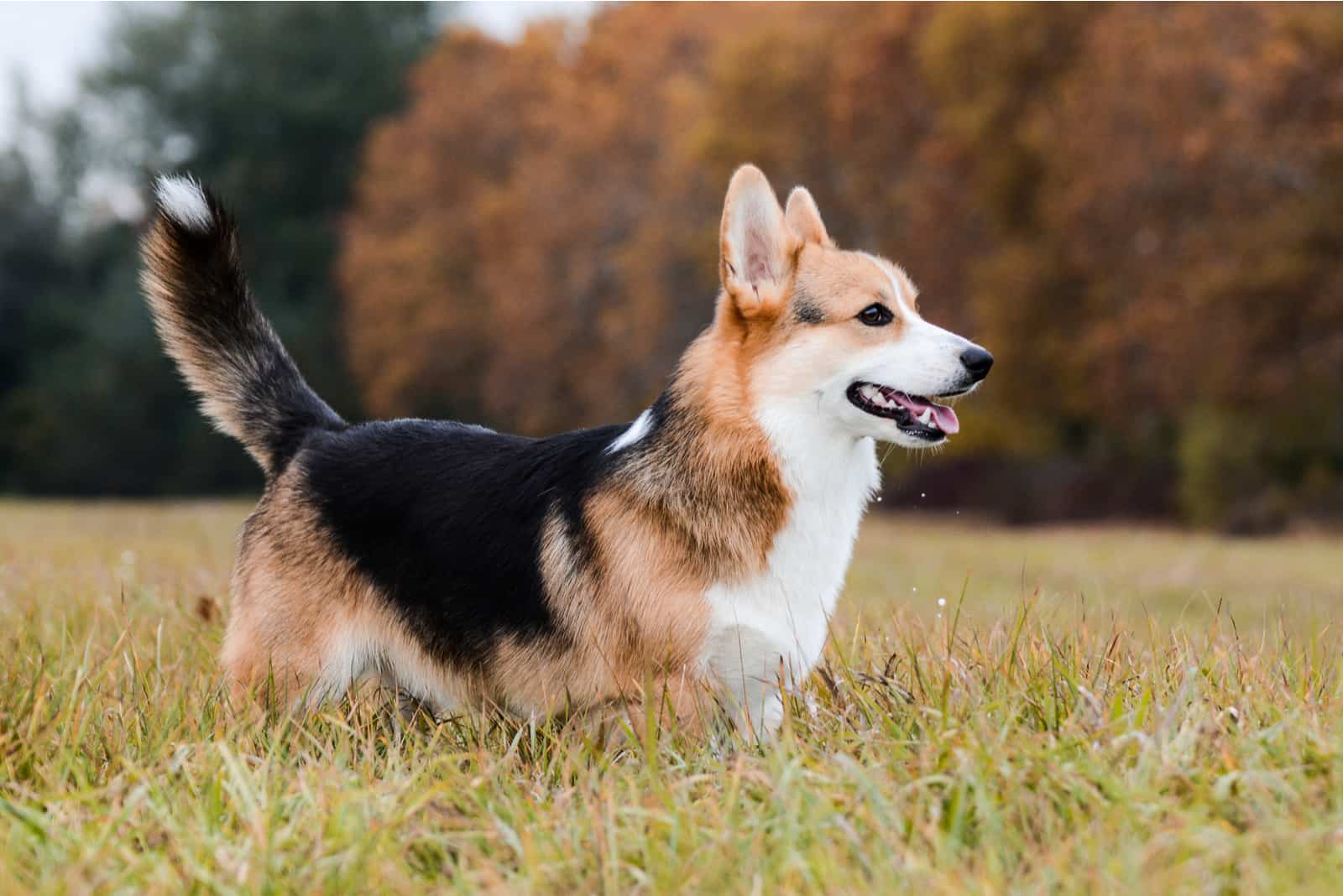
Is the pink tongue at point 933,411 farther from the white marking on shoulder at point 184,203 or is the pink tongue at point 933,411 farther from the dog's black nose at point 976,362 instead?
the white marking on shoulder at point 184,203

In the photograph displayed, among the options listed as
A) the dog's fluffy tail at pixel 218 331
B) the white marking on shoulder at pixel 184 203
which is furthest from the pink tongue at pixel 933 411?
the white marking on shoulder at pixel 184 203

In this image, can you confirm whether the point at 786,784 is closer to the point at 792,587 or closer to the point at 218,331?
the point at 792,587

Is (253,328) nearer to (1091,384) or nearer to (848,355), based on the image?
(848,355)

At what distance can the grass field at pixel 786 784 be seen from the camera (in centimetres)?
276

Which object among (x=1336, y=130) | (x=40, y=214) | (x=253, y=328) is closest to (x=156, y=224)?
(x=253, y=328)

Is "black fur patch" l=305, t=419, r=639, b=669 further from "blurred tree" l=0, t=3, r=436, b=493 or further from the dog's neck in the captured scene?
"blurred tree" l=0, t=3, r=436, b=493

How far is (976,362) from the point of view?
384 cm

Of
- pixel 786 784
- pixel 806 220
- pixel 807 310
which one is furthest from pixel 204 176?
pixel 786 784

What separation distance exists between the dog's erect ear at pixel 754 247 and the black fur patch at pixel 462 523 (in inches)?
24.2

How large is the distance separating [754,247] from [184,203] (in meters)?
1.93

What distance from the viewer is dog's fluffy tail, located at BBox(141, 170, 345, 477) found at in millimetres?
4551

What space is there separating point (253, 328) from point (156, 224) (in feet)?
1.51

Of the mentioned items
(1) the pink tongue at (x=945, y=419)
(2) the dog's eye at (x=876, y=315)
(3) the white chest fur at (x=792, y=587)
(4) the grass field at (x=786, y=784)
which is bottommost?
(4) the grass field at (x=786, y=784)

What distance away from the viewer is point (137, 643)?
4.83 metres
